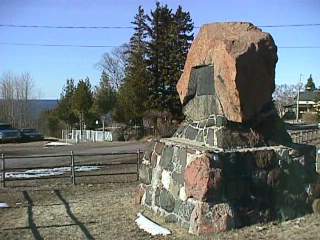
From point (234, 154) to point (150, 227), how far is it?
191 centimetres

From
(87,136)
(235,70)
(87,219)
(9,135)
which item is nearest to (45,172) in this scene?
(87,219)

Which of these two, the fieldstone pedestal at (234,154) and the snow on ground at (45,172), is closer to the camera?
the fieldstone pedestal at (234,154)

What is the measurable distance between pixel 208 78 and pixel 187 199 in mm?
2473

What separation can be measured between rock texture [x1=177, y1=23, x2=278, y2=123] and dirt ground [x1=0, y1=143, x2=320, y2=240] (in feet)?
6.93

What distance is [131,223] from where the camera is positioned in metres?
9.12

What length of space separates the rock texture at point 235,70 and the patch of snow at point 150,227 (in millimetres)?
2279

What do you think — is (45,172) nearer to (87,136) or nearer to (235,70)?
(235,70)

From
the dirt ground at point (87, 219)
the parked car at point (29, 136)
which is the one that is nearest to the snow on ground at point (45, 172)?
the dirt ground at point (87, 219)

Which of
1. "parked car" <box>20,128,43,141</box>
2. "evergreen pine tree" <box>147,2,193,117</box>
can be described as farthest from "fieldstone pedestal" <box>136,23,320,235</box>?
"parked car" <box>20,128,43,141</box>

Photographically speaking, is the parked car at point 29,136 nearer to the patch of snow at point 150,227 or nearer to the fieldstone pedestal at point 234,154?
the fieldstone pedestal at point 234,154

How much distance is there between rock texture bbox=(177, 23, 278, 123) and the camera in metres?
8.89

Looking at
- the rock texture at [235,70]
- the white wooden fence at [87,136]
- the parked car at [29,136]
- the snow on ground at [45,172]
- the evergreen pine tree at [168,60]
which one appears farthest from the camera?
the parked car at [29,136]

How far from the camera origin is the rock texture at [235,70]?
8891 mm

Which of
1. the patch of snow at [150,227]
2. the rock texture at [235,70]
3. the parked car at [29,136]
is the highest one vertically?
the rock texture at [235,70]
